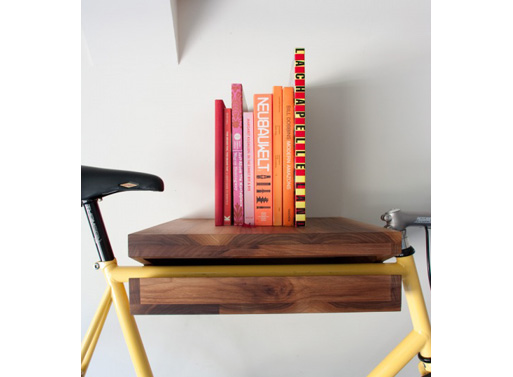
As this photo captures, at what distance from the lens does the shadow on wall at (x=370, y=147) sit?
84 cm

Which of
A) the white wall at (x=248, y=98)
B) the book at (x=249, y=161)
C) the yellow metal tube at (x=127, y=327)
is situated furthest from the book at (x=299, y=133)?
the yellow metal tube at (x=127, y=327)

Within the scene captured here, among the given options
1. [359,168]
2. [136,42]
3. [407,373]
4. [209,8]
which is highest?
[209,8]

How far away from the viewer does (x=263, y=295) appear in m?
0.46

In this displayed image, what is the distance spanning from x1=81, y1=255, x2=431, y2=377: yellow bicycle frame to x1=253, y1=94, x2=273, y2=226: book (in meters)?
0.14

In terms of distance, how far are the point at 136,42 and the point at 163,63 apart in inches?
4.1

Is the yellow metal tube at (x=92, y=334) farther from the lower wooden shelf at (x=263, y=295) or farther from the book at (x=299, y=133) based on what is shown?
the book at (x=299, y=133)

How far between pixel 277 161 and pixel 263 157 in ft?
0.11

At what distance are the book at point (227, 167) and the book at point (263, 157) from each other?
62mm
